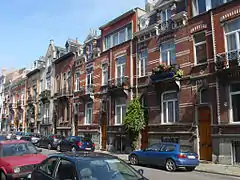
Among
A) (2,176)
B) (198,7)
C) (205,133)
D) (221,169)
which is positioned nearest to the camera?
(2,176)

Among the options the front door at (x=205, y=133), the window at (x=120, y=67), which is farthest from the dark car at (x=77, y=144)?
the front door at (x=205, y=133)

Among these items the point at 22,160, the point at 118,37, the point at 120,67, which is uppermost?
the point at 118,37

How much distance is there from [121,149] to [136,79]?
643 centimetres

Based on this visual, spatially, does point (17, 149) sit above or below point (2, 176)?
above

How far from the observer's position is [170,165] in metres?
12.9

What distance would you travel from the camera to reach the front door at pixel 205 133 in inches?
632

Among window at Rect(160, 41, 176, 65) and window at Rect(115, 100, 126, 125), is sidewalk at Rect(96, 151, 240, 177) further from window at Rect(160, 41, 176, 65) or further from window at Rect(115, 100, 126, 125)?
window at Rect(115, 100, 126, 125)

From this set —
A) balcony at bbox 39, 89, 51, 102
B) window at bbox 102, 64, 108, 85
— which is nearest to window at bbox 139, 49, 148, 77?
window at bbox 102, 64, 108, 85

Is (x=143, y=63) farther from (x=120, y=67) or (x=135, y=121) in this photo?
(x=135, y=121)

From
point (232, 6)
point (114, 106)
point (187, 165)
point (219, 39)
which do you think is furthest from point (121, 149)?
point (232, 6)

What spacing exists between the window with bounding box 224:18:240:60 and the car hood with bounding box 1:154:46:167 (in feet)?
39.7

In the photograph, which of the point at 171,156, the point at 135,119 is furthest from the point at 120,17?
the point at 171,156

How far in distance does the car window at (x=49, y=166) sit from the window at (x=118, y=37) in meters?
18.7

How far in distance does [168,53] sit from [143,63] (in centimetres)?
289
